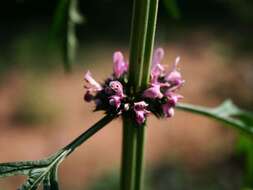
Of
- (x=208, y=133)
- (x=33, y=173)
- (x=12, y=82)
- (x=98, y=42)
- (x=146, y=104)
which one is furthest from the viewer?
(x=98, y=42)

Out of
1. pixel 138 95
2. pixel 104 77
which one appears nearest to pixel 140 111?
pixel 138 95

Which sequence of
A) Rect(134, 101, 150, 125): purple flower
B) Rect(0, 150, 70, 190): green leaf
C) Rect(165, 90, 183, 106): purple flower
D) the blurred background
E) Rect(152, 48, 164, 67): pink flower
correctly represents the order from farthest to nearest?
the blurred background < Rect(152, 48, 164, 67): pink flower < Rect(165, 90, 183, 106): purple flower < Rect(134, 101, 150, 125): purple flower < Rect(0, 150, 70, 190): green leaf

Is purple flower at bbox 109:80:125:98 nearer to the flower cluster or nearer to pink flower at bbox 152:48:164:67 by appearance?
the flower cluster

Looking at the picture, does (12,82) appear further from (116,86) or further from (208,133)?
(116,86)

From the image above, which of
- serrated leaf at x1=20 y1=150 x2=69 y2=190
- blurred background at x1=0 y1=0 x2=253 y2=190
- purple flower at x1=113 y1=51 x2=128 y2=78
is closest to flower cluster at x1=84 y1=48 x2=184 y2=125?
purple flower at x1=113 y1=51 x2=128 y2=78

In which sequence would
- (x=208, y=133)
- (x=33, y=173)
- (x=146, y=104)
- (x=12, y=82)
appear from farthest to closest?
(x=12, y=82) < (x=208, y=133) < (x=146, y=104) < (x=33, y=173)

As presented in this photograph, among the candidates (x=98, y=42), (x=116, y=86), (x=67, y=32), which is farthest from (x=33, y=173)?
(x=98, y=42)
